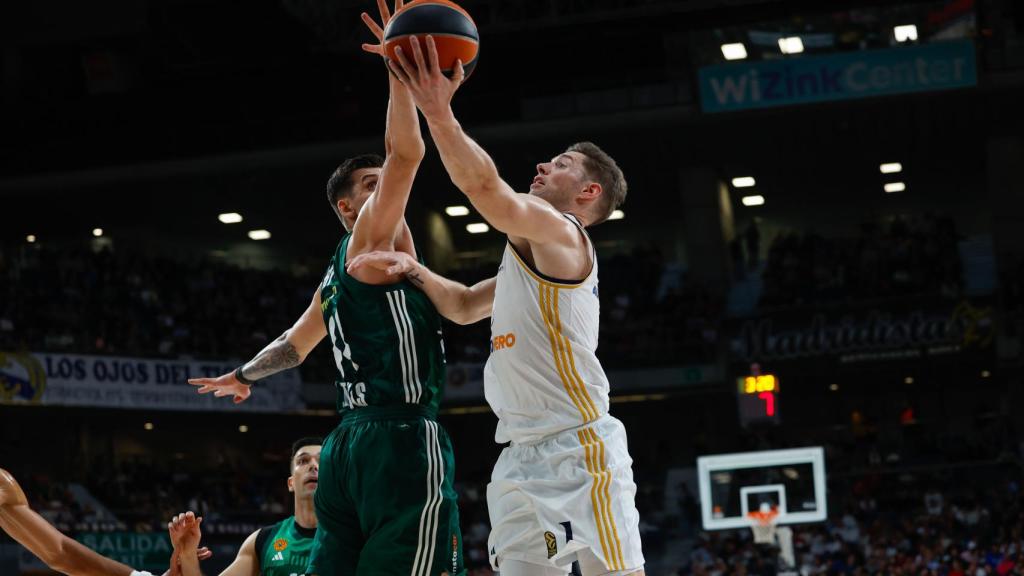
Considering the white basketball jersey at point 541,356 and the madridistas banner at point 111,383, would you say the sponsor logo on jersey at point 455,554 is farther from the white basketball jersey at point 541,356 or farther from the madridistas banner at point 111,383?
the madridistas banner at point 111,383

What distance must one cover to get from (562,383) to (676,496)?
77.7ft

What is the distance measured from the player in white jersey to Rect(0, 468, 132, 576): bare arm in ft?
6.28

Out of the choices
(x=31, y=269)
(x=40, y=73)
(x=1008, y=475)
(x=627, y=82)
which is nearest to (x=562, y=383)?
(x=1008, y=475)

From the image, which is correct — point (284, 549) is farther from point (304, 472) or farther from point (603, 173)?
point (603, 173)

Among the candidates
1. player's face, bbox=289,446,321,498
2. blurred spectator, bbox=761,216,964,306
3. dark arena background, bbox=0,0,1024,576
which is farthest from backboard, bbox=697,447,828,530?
player's face, bbox=289,446,321,498

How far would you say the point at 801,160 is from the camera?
34500 millimetres

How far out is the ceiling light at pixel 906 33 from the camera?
93.4ft

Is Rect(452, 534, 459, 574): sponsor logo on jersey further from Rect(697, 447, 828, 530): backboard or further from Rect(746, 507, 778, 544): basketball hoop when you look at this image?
Rect(697, 447, 828, 530): backboard

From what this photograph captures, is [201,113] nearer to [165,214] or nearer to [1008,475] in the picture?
[165,214]

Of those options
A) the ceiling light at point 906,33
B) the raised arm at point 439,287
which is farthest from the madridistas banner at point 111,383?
the raised arm at point 439,287

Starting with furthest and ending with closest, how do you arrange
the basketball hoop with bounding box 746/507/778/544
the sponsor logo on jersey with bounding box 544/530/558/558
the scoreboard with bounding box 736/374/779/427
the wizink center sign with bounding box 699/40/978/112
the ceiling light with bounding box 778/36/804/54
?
the ceiling light with bounding box 778/36/804/54, the wizink center sign with bounding box 699/40/978/112, the basketball hoop with bounding box 746/507/778/544, the scoreboard with bounding box 736/374/779/427, the sponsor logo on jersey with bounding box 544/530/558/558

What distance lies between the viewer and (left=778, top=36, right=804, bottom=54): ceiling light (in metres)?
28.8

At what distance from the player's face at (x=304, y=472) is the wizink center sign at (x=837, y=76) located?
72.4 feet

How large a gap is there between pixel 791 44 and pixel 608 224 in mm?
11999
